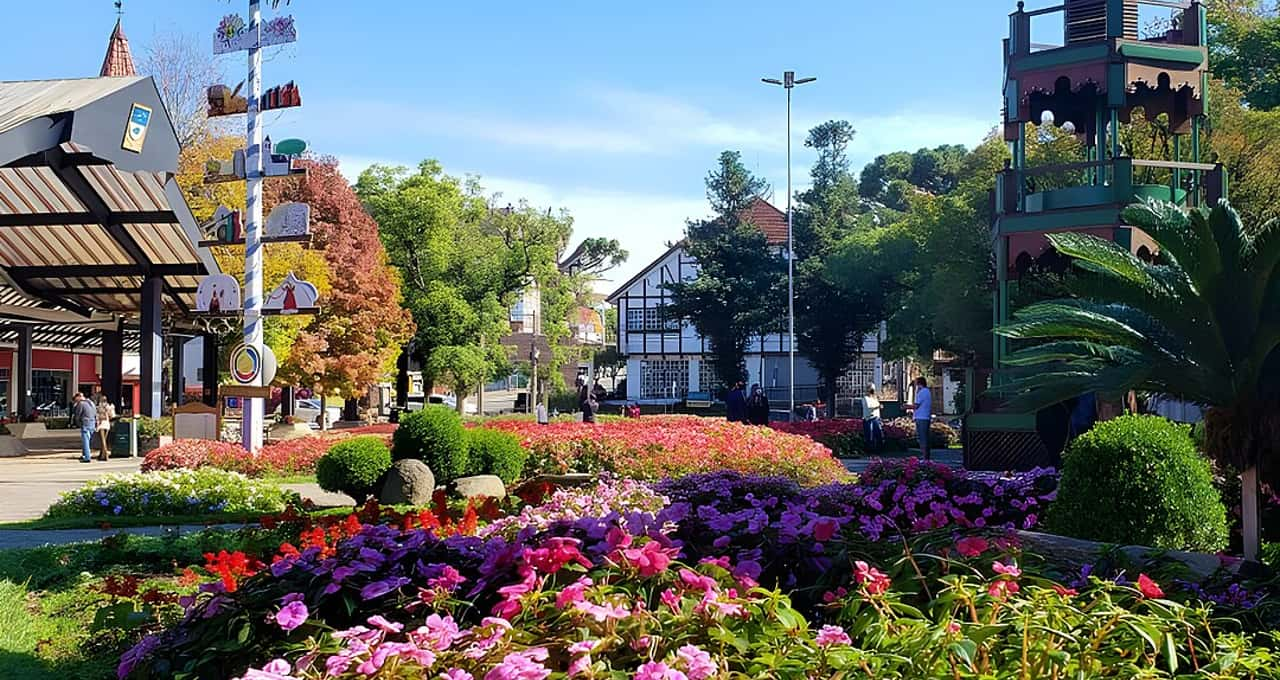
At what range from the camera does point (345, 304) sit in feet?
118

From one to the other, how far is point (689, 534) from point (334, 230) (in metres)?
33.8

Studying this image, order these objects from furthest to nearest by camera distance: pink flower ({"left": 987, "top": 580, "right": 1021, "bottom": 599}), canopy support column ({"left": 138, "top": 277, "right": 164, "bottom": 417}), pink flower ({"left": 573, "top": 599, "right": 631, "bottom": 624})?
canopy support column ({"left": 138, "top": 277, "right": 164, "bottom": 417}) → pink flower ({"left": 987, "top": 580, "right": 1021, "bottom": 599}) → pink flower ({"left": 573, "top": 599, "right": 631, "bottom": 624})

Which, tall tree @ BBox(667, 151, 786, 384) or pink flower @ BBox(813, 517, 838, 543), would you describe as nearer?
pink flower @ BBox(813, 517, 838, 543)

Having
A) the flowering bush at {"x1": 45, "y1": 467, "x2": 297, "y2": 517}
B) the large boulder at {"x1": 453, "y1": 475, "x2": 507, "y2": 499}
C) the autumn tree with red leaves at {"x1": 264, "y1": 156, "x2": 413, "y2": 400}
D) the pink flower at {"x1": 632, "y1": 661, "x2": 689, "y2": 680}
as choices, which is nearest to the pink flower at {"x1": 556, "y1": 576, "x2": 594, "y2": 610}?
the pink flower at {"x1": 632, "y1": 661, "x2": 689, "y2": 680}

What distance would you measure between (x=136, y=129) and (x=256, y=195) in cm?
231

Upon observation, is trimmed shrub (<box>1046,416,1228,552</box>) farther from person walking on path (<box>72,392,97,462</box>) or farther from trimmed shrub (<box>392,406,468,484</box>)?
person walking on path (<box>72,392,97,462</box>)

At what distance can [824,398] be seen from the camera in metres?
54.0

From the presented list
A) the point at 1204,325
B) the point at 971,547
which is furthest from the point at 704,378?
the point at 971,547

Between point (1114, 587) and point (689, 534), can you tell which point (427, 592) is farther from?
point (1114, 587)

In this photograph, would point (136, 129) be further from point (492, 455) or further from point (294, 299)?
point (492, 455)

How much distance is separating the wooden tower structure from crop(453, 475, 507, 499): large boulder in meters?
8.99

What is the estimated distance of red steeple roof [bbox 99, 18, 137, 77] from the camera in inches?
1518

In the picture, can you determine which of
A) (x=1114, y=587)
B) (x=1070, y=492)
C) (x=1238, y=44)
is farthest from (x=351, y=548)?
(x=1238, y=44)

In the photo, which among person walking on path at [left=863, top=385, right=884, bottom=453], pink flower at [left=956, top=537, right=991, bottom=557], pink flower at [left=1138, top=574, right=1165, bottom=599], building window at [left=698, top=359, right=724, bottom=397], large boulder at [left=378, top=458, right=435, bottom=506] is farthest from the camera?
building window at [left=698, top=359, right=724, bottom=397]
